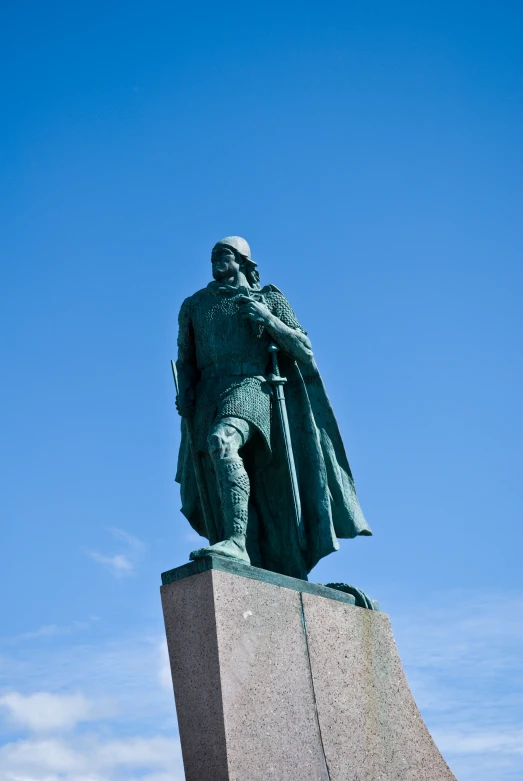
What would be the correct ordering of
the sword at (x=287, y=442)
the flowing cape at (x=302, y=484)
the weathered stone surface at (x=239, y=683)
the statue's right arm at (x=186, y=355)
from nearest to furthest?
the weathered stone surface at (x=239, y=683) < the sword at (x=287, y=442) < the flowing cape at (x=302, y=484) < the statue's right arm at (x=186, y=355)

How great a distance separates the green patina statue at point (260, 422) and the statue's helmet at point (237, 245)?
11 millimetres

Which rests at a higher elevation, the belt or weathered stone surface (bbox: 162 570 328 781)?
the belt

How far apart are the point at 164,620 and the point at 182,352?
2543 millimetres

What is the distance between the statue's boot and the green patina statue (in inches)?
4.3

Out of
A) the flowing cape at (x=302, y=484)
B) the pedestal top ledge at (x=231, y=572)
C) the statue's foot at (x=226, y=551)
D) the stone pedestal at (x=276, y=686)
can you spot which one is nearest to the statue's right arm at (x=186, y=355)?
the flowing cape at (x=302, y=484)

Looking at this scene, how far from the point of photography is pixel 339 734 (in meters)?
7.76

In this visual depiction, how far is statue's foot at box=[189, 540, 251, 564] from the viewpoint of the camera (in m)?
7.57

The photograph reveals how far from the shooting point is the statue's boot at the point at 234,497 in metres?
8.17

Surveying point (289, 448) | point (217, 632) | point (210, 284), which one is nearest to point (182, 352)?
point (210, 284)

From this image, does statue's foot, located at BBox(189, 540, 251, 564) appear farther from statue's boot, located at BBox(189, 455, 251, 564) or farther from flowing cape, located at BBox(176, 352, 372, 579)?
flowing cape, located at BBox(176, 352, 372, 579)

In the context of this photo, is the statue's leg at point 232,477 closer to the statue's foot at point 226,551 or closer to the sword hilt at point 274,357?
the statue's foot at point 226,551

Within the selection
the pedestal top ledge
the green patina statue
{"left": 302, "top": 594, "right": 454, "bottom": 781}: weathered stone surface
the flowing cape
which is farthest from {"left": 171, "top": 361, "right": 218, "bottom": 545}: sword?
{"left": 302, "top": 594, "right": 454, "bottom": 781}: weathered stone surface

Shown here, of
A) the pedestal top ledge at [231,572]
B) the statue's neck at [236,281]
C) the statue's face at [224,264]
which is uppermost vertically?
the statue's face at [224,264]

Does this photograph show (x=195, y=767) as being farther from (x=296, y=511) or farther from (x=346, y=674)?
(x=296, y=511)
